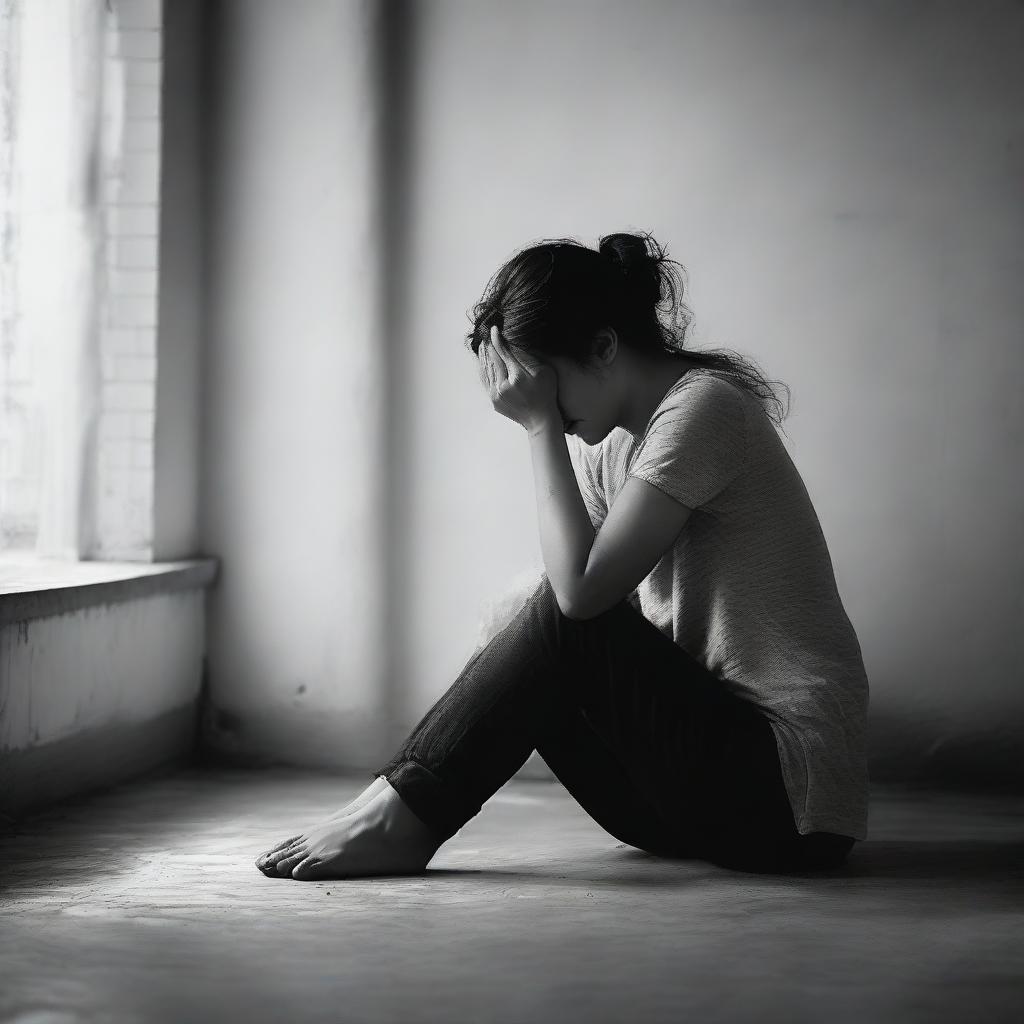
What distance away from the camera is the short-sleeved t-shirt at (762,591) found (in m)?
1.66

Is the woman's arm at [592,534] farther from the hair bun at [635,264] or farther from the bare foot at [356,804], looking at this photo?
the bare foot at [356,804]

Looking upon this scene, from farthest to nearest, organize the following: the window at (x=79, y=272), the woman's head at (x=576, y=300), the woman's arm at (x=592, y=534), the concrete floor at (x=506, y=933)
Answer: the window at (x=79, y=272) < the woman's head at (x=576, y=300) < the woman's arm at (x=592, y=534) < the concrete floor at (x=506, y=933)

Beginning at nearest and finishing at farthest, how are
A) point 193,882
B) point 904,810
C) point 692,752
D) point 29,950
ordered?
point 29,950 < point 692,752 < point 193,882 < point 904,810

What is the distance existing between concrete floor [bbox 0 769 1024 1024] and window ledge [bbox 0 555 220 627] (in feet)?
1.28

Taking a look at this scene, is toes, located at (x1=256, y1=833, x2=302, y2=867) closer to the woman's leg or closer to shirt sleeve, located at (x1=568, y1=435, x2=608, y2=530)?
the woman's leg

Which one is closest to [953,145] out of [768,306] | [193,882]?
[768,306]

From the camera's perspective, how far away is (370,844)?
172 centimetres

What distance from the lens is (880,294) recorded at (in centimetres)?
264

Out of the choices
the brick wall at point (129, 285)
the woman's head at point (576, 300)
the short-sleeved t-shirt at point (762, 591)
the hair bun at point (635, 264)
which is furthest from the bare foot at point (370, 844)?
the brick wall at point (129, 285)

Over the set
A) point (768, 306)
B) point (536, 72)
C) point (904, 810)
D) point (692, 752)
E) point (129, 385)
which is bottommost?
point (904, 810)

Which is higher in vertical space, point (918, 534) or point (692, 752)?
point (918, 534)

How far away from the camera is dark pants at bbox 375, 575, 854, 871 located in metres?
1.66

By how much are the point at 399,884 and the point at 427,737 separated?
218 mm

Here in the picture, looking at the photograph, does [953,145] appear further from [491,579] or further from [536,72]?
[491,579]
